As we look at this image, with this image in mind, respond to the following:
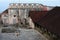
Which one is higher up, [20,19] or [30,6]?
[30,6]

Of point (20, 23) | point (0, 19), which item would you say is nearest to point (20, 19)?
point (20, 23)

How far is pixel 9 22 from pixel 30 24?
499 cm

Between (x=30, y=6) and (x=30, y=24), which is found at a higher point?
(x=30, y=6)

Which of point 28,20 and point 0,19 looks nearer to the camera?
point 28,20

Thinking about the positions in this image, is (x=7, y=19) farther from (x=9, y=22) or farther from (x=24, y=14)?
(x=24, y=14)

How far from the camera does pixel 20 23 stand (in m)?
34.2

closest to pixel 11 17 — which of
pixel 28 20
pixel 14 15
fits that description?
pixel 14 15

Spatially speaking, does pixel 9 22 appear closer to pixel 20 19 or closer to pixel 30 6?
pixel 20 19

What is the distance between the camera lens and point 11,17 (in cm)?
3459

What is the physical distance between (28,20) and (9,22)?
3.69 m

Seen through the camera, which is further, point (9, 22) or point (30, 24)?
point (9, 22)

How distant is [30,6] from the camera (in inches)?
1394

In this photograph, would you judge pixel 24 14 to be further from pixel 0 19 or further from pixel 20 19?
pixel 0 19

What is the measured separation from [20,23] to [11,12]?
2.61m
